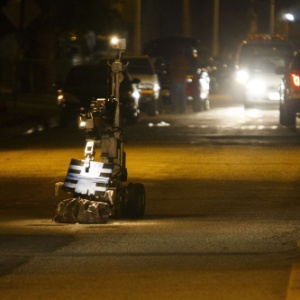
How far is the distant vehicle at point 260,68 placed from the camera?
36625 mm

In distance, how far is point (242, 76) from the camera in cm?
3969

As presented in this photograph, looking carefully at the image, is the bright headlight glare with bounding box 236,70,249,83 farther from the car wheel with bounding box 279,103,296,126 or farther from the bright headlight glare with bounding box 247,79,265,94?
the car wheel with bounding box 279,103,296,126

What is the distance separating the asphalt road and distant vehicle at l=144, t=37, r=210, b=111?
13781 millimetres

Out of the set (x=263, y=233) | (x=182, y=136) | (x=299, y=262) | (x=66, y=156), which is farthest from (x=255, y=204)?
(x=182, y=136)

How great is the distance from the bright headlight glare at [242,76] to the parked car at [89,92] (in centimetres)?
882

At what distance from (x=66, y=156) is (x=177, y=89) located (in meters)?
14.9

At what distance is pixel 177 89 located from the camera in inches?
1412

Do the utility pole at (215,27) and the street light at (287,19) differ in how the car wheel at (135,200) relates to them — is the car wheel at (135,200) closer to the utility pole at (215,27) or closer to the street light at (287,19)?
the utility pole at (215,27)

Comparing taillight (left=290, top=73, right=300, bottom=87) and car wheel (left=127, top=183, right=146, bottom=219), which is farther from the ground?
taillight (left=290, top=73, right=300, bottom=87)

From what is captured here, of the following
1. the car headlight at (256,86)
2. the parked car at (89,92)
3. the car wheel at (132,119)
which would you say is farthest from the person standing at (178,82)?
the car wheel at (132,119)

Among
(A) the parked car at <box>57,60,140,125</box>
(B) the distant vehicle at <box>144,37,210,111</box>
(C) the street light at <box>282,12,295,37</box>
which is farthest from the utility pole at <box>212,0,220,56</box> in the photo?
(A) the parked car at <box>57,60,140,125</box>

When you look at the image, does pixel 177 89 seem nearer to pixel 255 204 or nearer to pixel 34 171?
pixel 34 171

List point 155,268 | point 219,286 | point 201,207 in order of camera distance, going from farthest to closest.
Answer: point 201,207, point 155,268, point 219,286

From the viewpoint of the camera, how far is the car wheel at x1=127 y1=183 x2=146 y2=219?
42.4ft
